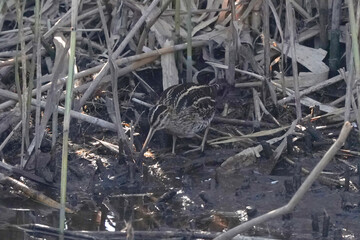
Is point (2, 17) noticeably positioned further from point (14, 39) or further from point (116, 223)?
point (116, 223)

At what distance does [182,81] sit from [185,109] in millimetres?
542

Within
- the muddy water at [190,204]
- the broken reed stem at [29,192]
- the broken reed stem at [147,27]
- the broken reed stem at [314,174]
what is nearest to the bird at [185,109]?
the muddy water at [190,204]

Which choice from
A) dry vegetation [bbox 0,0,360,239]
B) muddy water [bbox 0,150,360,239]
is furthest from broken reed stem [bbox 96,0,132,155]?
muddy water [bbox 0,150,360,239]

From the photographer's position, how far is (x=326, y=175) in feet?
20.9

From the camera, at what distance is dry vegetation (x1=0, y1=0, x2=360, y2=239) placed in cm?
626

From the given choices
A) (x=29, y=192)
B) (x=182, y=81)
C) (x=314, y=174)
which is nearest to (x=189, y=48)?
(x=182, y=81)

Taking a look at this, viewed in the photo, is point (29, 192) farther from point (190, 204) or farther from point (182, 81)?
point (182, 81)

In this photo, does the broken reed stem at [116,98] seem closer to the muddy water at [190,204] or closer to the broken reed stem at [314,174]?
the muddy water at [190,204]

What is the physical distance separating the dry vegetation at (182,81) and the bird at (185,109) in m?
0.16

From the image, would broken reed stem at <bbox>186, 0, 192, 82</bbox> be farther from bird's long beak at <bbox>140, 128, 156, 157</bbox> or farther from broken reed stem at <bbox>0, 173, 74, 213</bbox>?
broken reed stem at <bbox>0, 173, 74, 213</bbox>

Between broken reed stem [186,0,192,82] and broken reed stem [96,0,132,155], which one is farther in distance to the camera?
broken reed stem [186,0,192,82]

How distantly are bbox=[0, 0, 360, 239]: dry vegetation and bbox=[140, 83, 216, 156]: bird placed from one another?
0.16 m

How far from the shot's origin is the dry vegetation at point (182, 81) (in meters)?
6.26

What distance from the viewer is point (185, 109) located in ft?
23.6
